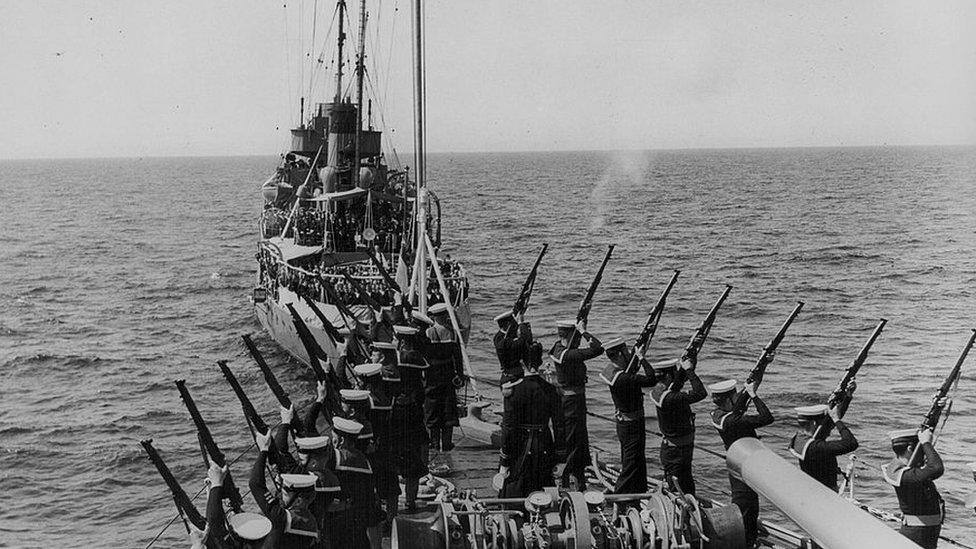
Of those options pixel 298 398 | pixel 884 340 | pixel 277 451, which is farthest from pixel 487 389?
pixel 277 451

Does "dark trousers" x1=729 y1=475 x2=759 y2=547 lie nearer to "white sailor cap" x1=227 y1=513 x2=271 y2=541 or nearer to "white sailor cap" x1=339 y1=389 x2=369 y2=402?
"white sailor cap" x1=339 y1=389 x2=369 y2=402

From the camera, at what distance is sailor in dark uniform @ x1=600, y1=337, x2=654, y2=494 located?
9.13 meters

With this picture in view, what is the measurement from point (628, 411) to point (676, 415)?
A: 0.66 m

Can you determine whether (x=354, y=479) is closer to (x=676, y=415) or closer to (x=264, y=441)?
(x=264, y=441)

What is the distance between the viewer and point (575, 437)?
9844mm

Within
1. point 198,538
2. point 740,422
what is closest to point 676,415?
point 740,422

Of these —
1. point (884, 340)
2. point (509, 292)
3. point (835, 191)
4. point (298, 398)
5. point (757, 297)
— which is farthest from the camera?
point (835, 191)

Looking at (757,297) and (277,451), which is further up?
(277,451)

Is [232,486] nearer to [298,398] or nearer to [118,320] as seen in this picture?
[298,398]

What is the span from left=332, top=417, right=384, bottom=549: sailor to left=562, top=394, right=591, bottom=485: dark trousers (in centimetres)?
287

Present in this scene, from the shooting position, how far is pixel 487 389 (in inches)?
912

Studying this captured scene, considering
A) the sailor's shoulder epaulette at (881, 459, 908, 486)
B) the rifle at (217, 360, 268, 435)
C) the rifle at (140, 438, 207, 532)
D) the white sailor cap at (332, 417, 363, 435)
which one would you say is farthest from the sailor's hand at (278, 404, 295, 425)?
the sailor's shoulder epaulette at (881, 459, 908, 486)

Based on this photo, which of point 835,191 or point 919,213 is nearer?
point 919,213

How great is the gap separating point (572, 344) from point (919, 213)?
6292 centimetres
